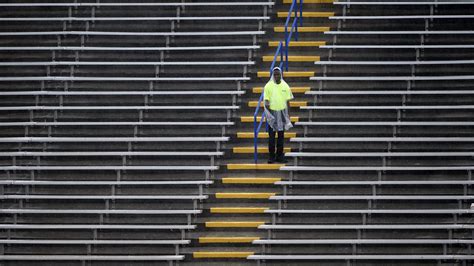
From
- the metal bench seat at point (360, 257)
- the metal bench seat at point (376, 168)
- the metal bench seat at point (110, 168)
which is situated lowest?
the metal bench seat at point (360, 257)

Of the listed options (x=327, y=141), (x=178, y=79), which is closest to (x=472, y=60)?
(x=327, y=141)

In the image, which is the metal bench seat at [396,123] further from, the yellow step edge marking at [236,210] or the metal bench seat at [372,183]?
the yellow step edge marking at [236,210]

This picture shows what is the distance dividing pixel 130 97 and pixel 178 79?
611mm

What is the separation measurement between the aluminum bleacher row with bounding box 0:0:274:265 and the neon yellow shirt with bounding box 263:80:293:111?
75cm

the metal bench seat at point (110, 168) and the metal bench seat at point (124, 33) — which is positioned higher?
the metal bench seat at point (124, 33)

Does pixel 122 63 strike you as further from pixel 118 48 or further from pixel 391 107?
pixel 391 107

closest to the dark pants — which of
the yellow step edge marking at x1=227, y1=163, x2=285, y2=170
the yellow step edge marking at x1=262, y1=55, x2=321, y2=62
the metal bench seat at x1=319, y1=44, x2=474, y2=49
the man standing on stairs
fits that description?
the man standing on stairs

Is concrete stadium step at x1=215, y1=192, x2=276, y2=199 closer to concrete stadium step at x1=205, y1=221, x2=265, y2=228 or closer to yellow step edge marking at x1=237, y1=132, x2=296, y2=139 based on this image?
concrete stadium step at x1=205, y1=221, x2=265, y2=228

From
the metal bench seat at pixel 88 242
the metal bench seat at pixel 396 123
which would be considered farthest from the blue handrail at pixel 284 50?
the metal bench seat at pixel 88 242

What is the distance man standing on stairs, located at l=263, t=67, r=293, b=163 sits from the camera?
54.9 feet

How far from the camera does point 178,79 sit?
17.9 m

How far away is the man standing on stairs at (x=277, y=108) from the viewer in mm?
16719

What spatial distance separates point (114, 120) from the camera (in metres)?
17.6

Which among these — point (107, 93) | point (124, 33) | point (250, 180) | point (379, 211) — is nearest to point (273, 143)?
point (250, 180)
